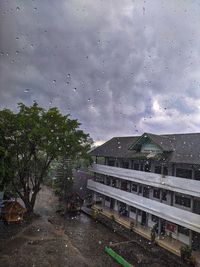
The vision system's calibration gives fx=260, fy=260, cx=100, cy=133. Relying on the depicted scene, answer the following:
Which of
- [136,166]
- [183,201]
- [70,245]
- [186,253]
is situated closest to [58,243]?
[70,245]

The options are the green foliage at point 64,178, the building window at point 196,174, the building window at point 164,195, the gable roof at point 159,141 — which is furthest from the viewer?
the green foliage at point 64,178

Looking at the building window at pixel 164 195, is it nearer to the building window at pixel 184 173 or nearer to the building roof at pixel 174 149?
the building window at pixel 184 173

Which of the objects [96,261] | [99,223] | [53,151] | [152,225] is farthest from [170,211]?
[53,151]

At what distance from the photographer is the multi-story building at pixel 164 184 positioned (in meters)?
18.2

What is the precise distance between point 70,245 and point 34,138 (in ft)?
33.9

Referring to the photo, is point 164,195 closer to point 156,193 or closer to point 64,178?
point 156,193

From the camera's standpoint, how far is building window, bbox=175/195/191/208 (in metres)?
19.5

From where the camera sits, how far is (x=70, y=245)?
724 inches

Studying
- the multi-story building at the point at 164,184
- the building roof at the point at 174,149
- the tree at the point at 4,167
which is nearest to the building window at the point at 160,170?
the multi-story building at the point at 164,184

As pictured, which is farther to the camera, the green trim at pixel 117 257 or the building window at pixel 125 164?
the building window at pixel 125 164

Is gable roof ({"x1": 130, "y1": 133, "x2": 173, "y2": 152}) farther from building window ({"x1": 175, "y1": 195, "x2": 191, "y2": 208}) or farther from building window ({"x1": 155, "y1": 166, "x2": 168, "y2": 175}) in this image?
building window ({"x1": 175, "y1": 195, "x2": 191, "y2": 208})

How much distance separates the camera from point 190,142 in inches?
821

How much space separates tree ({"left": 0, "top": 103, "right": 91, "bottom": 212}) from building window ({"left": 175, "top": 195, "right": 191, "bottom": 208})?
1084 cm

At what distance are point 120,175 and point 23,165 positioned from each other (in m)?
9.70
